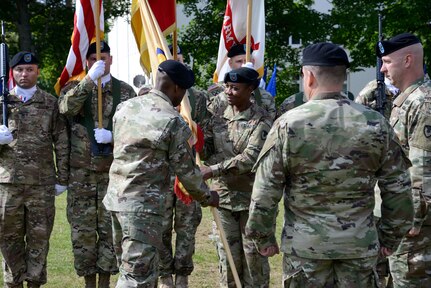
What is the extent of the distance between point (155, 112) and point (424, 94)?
214 centimetres

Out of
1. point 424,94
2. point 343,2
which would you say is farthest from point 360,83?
point 424,94

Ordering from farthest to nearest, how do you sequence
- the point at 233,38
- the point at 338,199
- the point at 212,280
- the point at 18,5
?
1. the point at 18,5
2. the point at 233,38
3. the point at 212,280
4. the point at 338,199

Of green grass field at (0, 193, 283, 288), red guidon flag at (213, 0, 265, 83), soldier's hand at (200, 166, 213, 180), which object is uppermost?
red guidon flag at (213, 0, 265, 83)

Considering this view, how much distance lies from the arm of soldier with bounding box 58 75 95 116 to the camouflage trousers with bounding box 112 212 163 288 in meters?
2.05

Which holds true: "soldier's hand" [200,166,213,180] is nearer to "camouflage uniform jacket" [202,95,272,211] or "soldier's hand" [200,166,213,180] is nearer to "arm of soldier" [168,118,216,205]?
Result: "camouflage uniform jacket" [202,95,272,211]

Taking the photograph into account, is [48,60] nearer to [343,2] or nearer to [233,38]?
[343,2]

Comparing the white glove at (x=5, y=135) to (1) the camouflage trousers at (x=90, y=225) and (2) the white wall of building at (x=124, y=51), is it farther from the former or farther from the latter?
(2) the white wall of building at (x=124, y=51)

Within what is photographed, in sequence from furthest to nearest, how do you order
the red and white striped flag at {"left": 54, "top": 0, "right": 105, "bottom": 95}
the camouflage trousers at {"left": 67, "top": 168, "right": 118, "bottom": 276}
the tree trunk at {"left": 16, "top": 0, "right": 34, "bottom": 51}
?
the tree trunk at {"left": 16, "top": 0, "right": 34, "bottom": 51}, the red and white striped flag at {"left": 54, "top": 0, "right": 105, "bottom": 95}, the camouflage trousers at {"left": 67, "top": 168, "right": 118, "bottom": 276}

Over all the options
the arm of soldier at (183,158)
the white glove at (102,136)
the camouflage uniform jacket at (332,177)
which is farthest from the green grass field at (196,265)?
the camouflage uniform jacket at (332,177)

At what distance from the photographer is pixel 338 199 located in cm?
441

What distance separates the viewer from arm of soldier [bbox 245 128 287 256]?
4.46 m

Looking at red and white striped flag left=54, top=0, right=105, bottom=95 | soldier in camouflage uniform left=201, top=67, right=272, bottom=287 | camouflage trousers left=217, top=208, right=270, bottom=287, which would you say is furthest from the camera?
red and white striped flag left=54, top=0, right=105, bottom=95

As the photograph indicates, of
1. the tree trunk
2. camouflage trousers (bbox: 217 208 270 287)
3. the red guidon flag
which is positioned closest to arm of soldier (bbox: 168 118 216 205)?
camouflage trousers (bbox: 217 208 270 287)

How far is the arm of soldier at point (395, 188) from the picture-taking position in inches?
177
